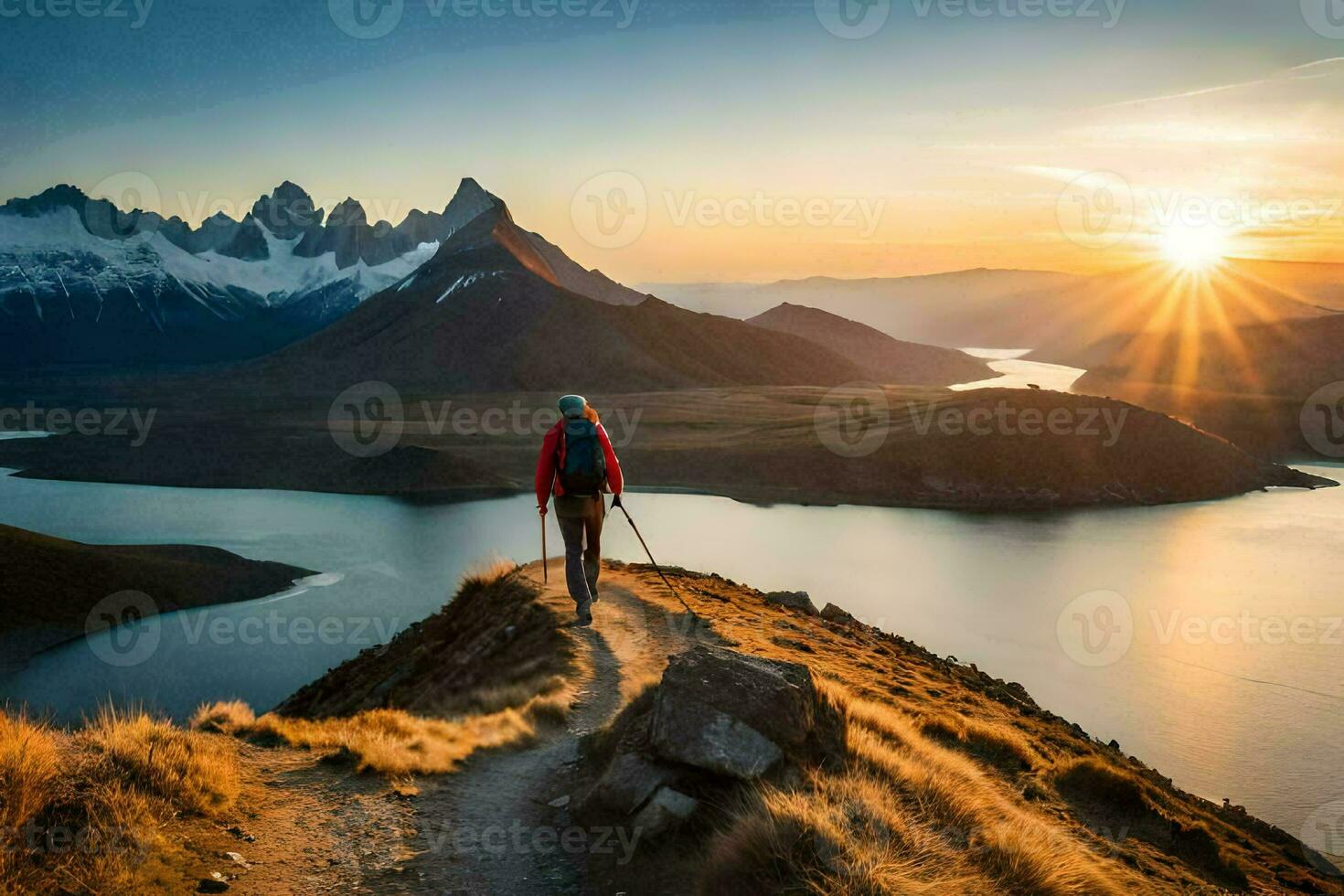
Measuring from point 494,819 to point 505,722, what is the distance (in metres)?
2.18

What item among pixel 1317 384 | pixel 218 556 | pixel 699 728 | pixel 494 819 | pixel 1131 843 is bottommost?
pixel 218 556

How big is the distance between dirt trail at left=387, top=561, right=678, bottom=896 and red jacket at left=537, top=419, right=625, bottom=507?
2603 millimetres

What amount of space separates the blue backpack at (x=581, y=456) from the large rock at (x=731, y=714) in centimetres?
467

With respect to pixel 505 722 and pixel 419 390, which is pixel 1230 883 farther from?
pixel 419 390

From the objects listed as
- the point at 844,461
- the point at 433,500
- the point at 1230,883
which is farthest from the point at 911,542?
the point at 1230,883

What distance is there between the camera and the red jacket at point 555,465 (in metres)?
11.6

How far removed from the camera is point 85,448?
288 feet

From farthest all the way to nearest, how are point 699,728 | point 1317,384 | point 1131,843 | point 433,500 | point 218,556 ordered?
point 1317,384, point 433,500, point 218,556, point 1131,843, point 699,728
